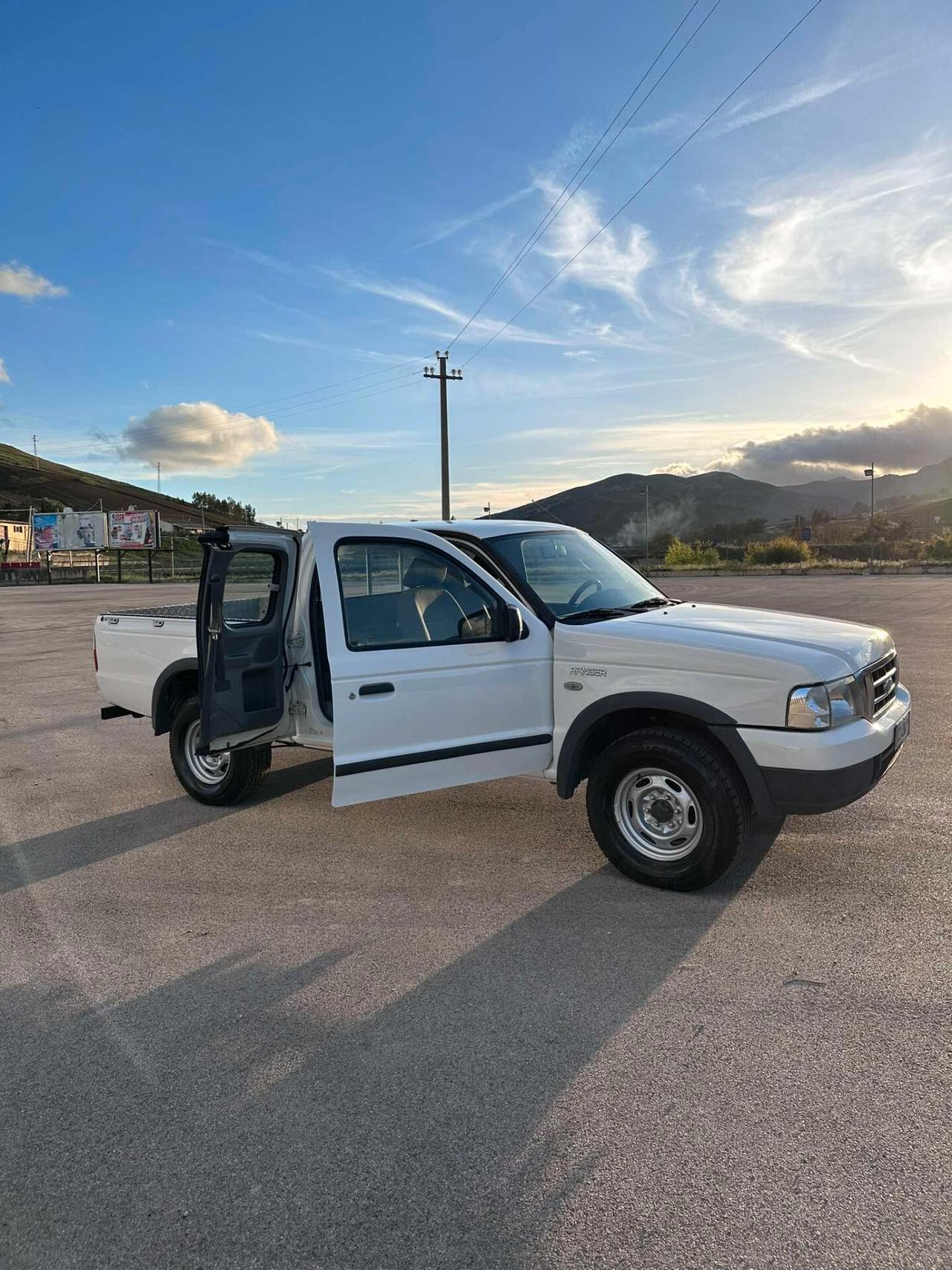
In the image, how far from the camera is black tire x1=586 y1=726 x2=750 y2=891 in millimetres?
4012

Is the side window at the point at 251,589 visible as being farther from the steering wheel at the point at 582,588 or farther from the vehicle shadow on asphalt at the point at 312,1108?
the vehicle shadow on asphalt at the point at 312,1108

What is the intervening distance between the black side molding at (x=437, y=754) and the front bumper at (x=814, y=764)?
1.16 meters

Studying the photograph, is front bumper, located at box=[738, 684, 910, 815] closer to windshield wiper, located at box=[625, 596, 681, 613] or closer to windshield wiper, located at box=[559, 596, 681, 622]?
windshield wiper, located at box=[559, 596, 681, 622]

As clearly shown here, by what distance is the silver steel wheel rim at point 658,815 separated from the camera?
416cm

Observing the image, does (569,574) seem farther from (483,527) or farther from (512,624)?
(512,624)

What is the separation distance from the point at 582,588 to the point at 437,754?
1436 millimetres

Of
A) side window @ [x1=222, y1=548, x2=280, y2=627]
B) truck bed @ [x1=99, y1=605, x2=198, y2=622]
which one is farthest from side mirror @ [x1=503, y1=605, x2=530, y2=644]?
truck bed @ [x1=99, y1=605, x2=198, y2=622]

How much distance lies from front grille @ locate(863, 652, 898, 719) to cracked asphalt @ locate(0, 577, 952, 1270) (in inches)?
35.1

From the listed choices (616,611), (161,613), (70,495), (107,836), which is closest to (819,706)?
(616,611)

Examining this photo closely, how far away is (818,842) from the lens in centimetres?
488

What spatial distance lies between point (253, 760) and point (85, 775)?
2147 mm

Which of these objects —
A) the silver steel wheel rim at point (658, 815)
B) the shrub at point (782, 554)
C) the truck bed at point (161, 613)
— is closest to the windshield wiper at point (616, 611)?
the silver steel wheel rim at point (658, 815)

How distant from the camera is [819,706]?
3.89 meters

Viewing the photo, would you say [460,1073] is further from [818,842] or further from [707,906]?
[818,842]
